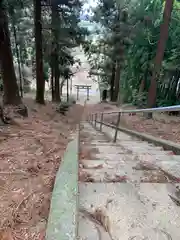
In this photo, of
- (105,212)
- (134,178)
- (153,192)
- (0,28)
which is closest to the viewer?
(105,212)

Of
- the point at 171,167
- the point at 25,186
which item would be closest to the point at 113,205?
the point at 25,186

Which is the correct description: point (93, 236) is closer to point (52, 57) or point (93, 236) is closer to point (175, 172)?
point (175, 172)

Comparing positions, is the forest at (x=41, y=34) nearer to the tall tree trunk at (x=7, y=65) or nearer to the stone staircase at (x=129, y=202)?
the tall tree trunk at (x=7, y=65)

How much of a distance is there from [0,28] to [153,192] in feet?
17.6

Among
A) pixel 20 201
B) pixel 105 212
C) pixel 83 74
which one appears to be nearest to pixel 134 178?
pixel 105 212

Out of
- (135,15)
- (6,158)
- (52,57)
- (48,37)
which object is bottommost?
(6,158)

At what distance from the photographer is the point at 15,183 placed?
165 centimetres

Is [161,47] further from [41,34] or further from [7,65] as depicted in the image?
[7,65]

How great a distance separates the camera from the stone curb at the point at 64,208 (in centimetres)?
100

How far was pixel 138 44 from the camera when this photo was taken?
45.0 ft

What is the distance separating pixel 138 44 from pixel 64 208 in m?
14.3

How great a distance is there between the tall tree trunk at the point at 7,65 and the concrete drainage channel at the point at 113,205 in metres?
4.35

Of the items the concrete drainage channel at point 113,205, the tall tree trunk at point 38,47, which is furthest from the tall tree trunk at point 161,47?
the concrete drainage channel at point 113,205

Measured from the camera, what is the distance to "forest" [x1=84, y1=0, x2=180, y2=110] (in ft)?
36.8
